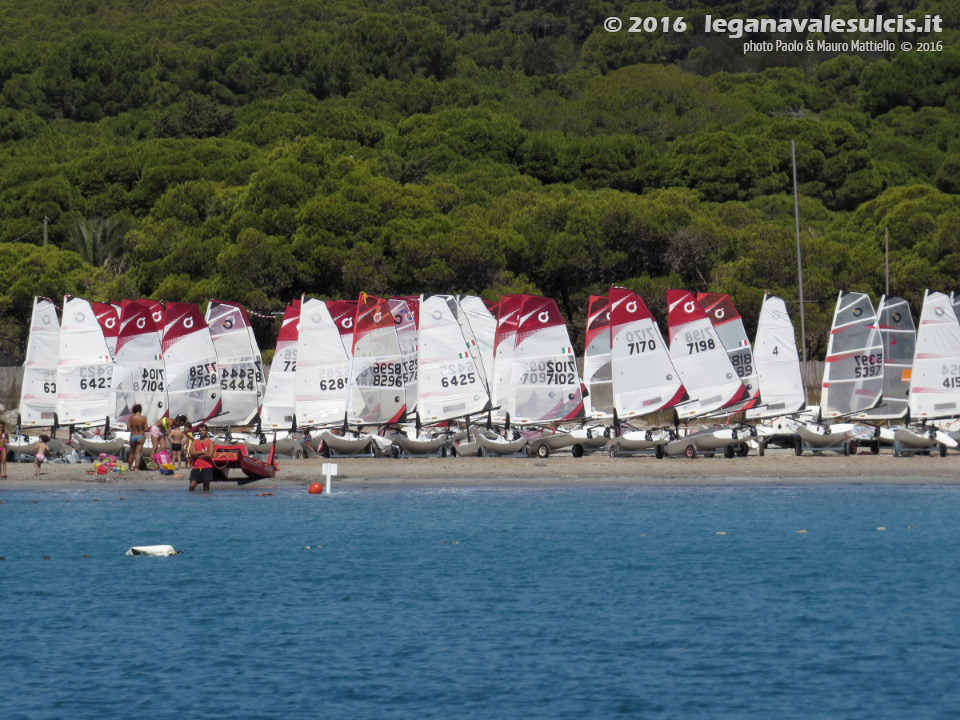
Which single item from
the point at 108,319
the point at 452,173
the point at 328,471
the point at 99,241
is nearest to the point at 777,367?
the point at 328,471

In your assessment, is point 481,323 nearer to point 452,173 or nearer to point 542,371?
point 542,371

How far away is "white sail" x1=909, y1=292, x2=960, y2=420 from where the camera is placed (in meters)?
44.3

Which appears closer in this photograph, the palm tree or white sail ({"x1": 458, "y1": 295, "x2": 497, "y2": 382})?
white sail ({"x1": 458, "y1": 295, "x2": 497, "y2": 382})

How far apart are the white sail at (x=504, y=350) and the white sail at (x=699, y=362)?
5.27 metres

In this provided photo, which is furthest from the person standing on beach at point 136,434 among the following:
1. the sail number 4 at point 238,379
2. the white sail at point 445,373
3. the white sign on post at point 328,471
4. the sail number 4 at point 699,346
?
the sail number 4 at point 699,346

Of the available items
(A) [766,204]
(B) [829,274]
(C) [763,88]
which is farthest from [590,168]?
(C) [763,88]

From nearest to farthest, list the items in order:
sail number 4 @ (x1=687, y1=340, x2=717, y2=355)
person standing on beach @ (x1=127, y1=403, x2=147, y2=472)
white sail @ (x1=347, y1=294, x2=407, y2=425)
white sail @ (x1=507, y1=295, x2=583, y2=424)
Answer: person standing on beach @ (x1=127, y1=403, x2=147, y2=472) → white sail @ (x1=507, y1=295, x2=583, y2=424) → sail number 4 @ (x1=687, y1=340, x2=717, y2=355) → white sail @ (x1=347, y1=294, x2=407, y2=425)

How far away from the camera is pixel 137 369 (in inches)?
1861

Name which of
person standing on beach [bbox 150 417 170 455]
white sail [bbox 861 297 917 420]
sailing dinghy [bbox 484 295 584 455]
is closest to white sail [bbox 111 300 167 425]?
person standing on beach [bbox 150 417 170 455]

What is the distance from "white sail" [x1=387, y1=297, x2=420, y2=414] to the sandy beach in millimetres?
4518

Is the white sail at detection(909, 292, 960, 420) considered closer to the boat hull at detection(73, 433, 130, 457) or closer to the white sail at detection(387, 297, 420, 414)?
the white sail at detection(387, 297, 420, 414)

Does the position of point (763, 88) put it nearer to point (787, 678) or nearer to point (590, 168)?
point (590, 168)

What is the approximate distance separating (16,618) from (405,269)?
42740 mm

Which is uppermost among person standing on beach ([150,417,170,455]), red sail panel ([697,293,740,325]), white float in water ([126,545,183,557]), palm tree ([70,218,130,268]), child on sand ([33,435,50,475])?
palm tree ([70,218,130,268])
